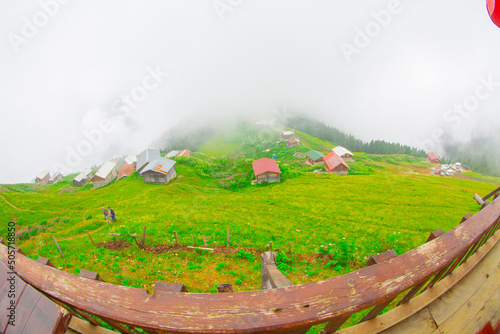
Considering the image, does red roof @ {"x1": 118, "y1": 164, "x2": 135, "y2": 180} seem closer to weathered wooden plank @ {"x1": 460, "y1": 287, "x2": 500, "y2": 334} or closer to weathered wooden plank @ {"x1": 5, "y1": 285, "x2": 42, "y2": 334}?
weathered wooden plank @ {"x1": 5, "y1": 285, "x2": 42, "y2": 334}

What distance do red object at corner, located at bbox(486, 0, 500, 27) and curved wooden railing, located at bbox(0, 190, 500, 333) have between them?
9.21 ft

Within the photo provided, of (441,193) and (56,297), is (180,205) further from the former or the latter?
(441,193)

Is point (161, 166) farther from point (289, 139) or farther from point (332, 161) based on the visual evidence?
point (289, 139)

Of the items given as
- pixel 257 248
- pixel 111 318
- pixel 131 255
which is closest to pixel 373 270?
pixel 111 318

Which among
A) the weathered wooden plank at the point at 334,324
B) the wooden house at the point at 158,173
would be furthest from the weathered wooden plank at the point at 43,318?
the wooden house at the point at 158,173

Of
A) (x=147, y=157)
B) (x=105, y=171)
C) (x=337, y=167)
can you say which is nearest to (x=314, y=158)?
(x=337, y=167)

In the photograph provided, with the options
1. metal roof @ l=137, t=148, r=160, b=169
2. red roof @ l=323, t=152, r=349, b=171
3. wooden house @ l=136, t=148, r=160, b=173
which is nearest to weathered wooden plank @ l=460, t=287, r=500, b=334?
red roof @ l=323, t=152, r=349, b=171

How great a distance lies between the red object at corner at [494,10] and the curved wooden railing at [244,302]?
281 cm

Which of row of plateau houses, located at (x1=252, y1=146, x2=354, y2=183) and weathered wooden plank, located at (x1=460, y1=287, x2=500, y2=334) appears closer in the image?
weathered wooden plank, located at (x1=460, y1=287, x2=500, y2=334)

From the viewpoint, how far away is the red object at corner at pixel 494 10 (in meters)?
2.52

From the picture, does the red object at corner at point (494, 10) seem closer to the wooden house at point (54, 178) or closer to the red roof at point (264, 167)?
the red roof at point (264, 167)

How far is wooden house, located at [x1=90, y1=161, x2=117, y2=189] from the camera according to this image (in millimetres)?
61188

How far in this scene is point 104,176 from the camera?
205ft

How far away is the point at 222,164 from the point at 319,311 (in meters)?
47.4
